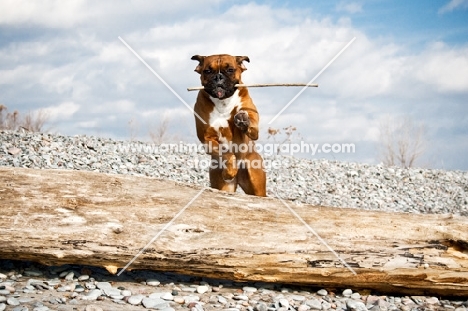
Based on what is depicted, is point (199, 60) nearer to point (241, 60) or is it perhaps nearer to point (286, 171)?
point (241, 60)

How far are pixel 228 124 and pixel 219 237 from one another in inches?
63.9

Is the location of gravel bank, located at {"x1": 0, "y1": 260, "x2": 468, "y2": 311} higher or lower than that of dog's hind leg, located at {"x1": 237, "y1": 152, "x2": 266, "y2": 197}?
lower

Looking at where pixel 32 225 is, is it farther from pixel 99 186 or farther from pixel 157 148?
pixel 157 148

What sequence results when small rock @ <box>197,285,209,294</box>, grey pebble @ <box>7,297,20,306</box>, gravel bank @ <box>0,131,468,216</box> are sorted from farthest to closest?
gravel bank @ <box>0,131,468,216</box>, small rock @ <box>197,285,209,294</box>, grey pebble @ <box>7,297,20,306</box>

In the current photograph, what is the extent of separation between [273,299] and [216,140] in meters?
2.05

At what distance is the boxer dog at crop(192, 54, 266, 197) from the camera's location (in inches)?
222

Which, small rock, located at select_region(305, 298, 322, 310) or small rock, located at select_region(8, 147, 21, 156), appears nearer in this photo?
small rock, located at select_region(305, 298, 322, 310)

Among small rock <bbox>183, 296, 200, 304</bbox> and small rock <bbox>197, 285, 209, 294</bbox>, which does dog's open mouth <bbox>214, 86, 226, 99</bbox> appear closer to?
small rock <bbox>197, 285, 209, 294</bbox>

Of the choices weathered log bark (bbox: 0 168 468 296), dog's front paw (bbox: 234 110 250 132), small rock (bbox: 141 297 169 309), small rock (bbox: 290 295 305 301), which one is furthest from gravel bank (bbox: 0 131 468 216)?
small rock (bbox: 290 295 305 301)

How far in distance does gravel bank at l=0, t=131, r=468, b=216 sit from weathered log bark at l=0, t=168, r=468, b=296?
6.07m

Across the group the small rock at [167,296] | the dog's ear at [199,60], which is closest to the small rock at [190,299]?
the small rock at [167,296]

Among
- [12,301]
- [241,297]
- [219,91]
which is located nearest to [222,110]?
[219,91]

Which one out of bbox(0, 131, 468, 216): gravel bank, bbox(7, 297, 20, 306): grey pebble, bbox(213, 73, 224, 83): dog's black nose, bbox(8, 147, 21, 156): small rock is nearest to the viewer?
bbox(7, 297, 20, 306): grey pebble

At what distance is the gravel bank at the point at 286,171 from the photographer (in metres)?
11.3
